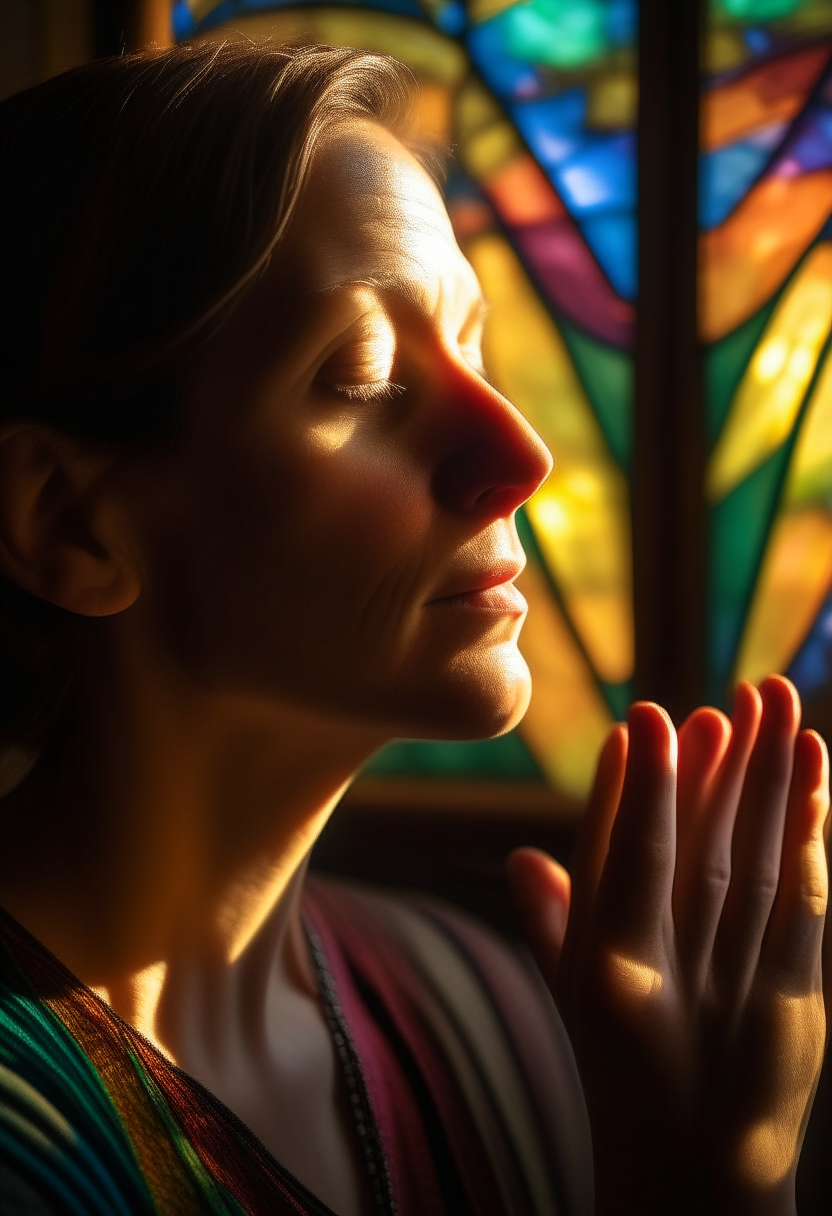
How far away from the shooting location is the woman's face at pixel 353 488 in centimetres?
59

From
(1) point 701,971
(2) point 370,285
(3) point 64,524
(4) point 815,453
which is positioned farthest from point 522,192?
(1) point 701,971

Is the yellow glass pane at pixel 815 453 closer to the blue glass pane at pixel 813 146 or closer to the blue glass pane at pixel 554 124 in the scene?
the blue glass pane at pixel 813 146

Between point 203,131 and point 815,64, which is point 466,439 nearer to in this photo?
point 203,131

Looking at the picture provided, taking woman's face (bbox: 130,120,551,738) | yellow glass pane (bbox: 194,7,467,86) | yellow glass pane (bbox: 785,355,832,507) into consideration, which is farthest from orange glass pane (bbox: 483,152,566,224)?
woman's face (bbox: 130,120,551,738)

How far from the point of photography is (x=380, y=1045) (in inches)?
29.8

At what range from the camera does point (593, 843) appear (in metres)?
0.65

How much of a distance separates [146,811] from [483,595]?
0.82 ft

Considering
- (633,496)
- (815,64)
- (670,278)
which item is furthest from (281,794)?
(815,64)

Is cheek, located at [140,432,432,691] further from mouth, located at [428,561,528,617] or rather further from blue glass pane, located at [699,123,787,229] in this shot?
blue glass pane, located at [699,123,787,229]

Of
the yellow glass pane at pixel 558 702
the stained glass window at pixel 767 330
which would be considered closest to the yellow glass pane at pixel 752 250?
the stained glass window at pixel 767 330

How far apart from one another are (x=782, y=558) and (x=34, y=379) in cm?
81

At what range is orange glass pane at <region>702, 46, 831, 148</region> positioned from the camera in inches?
44.8

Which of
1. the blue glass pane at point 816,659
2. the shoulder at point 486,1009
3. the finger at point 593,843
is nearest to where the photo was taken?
the finger at point 593,843

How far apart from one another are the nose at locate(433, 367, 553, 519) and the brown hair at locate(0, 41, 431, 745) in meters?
0.14
